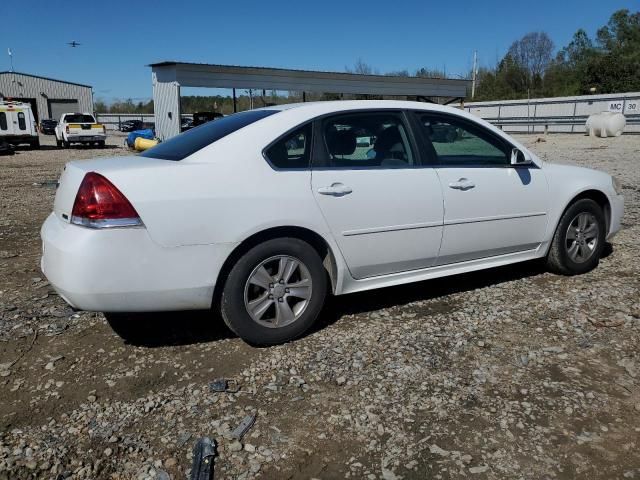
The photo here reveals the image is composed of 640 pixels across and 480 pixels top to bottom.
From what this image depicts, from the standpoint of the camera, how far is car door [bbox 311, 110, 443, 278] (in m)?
3.62

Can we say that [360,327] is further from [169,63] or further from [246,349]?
[169,63]

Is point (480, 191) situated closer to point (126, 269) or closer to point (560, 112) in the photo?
point (126, 269)

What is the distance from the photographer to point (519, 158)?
4.43m

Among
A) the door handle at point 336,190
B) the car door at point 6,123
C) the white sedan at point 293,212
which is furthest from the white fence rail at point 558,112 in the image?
the door handle at point 336,190

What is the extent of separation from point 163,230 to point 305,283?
102cm

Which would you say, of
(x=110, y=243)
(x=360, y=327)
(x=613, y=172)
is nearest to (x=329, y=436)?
(x=360, y=327)

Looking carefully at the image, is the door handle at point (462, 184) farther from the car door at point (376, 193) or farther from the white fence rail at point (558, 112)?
the white fence rail at point (558, 112)

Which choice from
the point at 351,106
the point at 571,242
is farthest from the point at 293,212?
the point at 571,242

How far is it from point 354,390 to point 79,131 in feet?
94.8

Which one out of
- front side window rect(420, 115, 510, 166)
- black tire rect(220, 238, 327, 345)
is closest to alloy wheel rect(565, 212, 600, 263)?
front side window rect(420, 115, 510, 166)

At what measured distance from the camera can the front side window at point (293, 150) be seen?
11.5 feet

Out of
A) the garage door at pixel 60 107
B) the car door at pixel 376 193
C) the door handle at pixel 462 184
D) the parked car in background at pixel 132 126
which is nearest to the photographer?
the car door at pixel 376 193

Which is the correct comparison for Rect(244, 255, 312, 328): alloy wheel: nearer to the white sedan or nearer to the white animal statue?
the white sedan

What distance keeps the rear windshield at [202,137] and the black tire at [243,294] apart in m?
0.80
